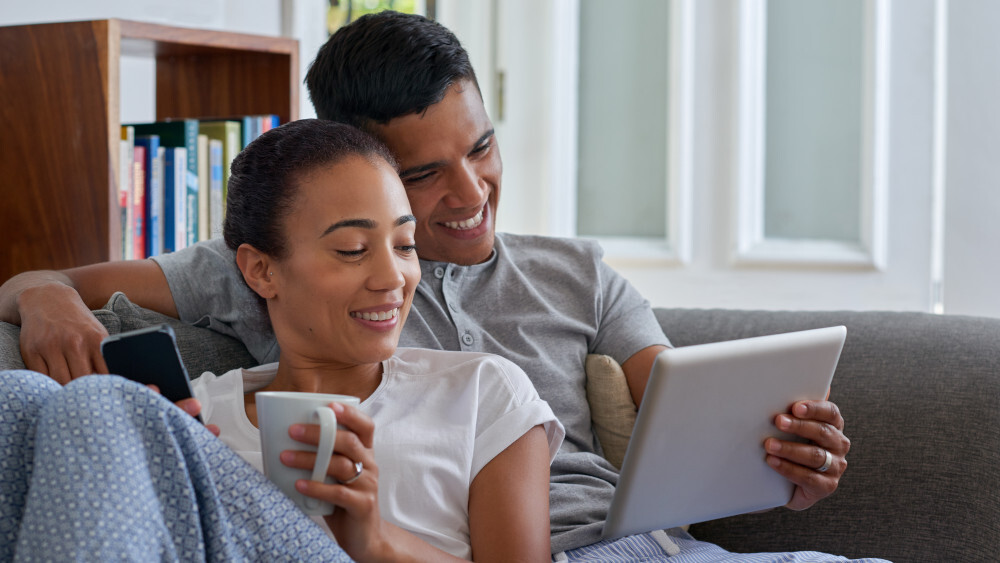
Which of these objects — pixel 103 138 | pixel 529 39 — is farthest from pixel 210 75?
pixel 529 39

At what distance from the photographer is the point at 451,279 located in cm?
145

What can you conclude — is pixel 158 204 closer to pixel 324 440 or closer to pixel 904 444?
pixel 324 440

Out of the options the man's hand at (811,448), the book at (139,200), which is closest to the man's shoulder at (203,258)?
the book at (139,200)

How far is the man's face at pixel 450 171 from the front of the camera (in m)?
1.34

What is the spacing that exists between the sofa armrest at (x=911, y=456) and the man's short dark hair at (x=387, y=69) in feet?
2.52

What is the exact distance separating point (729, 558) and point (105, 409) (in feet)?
2.52

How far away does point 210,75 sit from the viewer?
7.26ft

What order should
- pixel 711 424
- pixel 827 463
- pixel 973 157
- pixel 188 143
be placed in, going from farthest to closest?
pixel 973 157 → pixel 188 143 → pixel 827 463 → pixel 711 424

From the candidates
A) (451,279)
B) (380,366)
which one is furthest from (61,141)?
(380,366)

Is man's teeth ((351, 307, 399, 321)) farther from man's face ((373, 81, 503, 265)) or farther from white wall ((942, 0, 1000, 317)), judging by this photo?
white wall ((942, 0, 1000, 317))

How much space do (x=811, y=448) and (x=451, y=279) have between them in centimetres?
57

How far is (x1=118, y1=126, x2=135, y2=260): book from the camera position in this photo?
1899 mm

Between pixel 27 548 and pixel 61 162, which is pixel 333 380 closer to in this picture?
pixel 27 548

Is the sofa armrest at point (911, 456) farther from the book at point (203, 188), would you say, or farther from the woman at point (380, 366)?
the book at point (203, 188)
